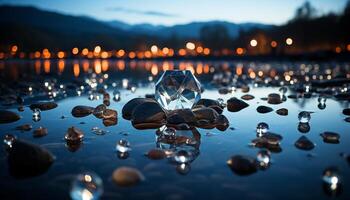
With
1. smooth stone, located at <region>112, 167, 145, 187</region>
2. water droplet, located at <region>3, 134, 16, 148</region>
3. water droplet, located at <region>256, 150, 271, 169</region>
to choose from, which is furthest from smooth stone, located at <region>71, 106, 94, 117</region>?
water droplet, located at <region>256, 150, 271, 169</region>

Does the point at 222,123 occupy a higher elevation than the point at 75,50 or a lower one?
lower

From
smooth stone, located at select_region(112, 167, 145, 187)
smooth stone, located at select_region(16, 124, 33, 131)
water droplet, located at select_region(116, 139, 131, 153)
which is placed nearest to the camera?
smooth stone, located at select_region(112, 167, 145, 187)

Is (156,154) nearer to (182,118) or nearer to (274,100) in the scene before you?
(182,118)

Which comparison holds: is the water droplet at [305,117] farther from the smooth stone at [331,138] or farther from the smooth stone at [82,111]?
the smooth stone at [82,111]

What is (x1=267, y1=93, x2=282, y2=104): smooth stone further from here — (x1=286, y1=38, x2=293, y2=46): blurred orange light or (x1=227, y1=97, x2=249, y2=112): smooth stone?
(x1=286, y1=38, x2=293, y2=46): blurred orange light

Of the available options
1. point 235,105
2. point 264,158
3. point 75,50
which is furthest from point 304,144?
point 75,50

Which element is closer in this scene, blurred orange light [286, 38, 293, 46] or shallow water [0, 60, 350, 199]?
shallow water [0, 60, 350, 199]

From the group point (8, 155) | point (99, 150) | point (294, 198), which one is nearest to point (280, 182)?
point (294, 198)
